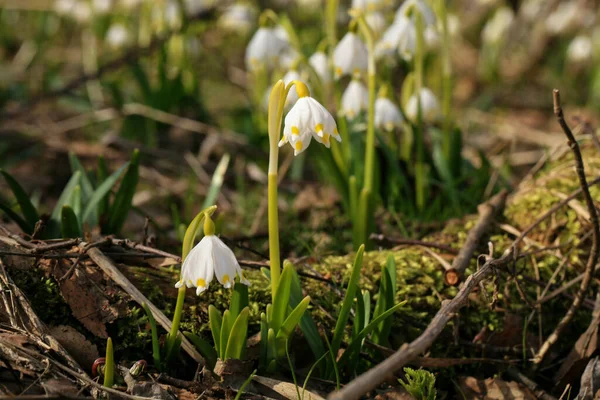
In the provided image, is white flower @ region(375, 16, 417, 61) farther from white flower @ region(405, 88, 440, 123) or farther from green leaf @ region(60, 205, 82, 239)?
green leaf @ region(60, 205, 82, 239)

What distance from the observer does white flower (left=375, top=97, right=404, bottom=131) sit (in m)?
2.76

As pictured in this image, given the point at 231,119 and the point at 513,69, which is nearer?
the point at 231,119

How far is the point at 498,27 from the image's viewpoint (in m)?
5.92

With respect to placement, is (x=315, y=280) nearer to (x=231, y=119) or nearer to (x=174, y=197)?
(x=174, y=197)

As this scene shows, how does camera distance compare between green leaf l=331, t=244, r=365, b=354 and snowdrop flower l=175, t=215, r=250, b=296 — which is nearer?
snowdrop flower l=175, t=215, r=250, b=296

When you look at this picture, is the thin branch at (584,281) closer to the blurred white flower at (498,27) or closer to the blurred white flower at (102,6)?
the blurred white flower at (498,27)

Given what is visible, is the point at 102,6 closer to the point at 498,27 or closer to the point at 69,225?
the point at 498,27

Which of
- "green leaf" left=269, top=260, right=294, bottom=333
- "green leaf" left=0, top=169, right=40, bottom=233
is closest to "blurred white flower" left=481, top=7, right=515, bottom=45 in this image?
"green leaf" left=0, top=169, right=40, bottom=233

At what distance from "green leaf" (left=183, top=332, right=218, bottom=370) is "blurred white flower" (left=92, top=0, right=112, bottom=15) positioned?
445 centimetres

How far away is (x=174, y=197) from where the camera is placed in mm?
Result: 3516

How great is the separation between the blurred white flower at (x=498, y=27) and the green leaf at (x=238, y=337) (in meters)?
4.82

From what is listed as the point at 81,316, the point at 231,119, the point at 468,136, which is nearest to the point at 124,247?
the point at 81,316

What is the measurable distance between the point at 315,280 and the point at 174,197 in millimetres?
1655

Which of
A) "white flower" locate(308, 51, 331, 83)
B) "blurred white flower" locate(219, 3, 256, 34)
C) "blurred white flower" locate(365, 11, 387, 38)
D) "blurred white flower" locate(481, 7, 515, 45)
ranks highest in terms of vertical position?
"blurred white flower" locate(481, 7, 515, 45)
